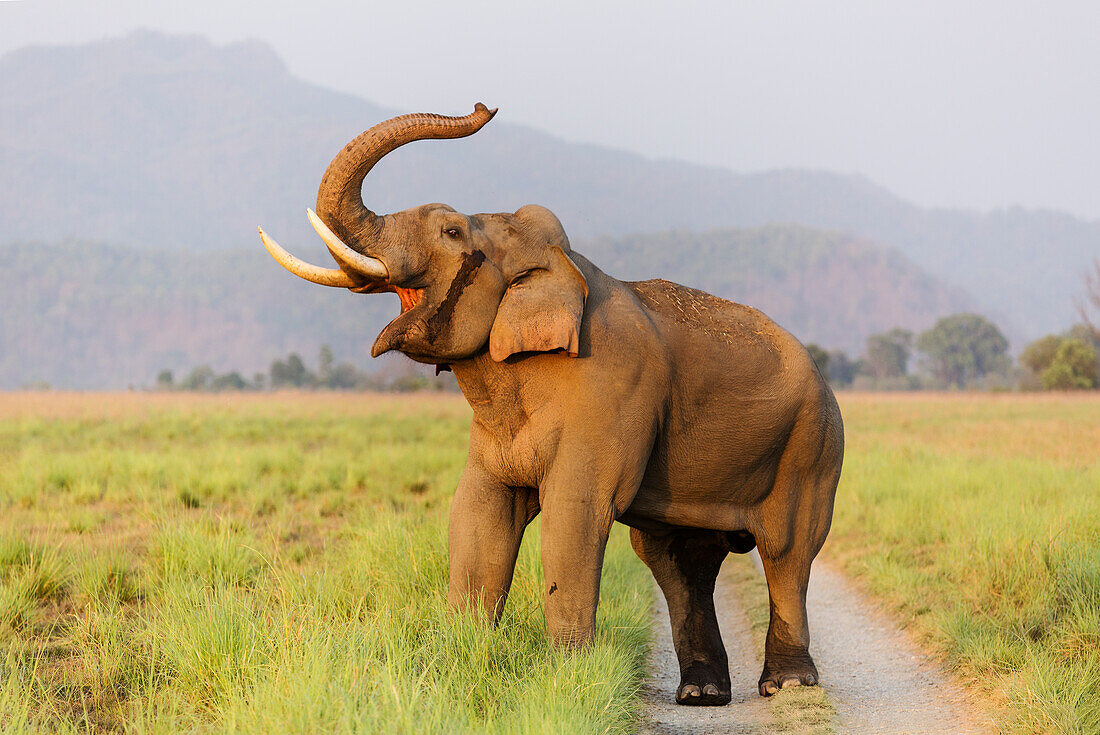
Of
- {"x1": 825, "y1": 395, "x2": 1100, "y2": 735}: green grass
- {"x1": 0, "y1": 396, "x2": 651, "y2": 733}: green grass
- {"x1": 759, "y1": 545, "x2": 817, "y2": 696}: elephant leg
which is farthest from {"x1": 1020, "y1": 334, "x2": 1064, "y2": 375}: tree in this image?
{"x1": 759, "y1": 545, "x2": 817, "y2": 696}: elephant leg

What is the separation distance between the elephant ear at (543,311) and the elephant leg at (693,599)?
1.78 m

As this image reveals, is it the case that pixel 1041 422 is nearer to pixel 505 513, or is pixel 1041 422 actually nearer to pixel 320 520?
pixel 320 520

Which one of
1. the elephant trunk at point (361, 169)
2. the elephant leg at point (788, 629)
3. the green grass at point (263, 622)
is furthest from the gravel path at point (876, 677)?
the elephant trunk at point (361, 169)

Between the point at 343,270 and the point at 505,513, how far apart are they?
5.01 ft

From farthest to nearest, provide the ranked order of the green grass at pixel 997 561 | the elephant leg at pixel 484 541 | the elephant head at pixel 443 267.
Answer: the green grass at pixel 997 561 < the elephant leg at pixel 484 541 < the elephant head at pixel 443 267

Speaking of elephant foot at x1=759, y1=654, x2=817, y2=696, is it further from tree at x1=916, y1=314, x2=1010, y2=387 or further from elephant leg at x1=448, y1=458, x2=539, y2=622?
tree at x1=916, y1=314, x2=1010, y2=387

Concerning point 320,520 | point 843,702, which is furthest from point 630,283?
point 320,520

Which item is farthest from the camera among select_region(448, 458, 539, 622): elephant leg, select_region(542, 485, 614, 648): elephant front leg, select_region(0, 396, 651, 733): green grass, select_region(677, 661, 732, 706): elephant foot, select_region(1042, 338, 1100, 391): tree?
select_region(1042, 338, 1100, 391): tree

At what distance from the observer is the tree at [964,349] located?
98875 mm

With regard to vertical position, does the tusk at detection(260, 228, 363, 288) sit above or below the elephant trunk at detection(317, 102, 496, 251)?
below

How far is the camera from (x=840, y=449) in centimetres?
590

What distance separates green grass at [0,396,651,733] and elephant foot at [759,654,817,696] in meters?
0.74

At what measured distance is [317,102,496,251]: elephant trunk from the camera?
4.54 m

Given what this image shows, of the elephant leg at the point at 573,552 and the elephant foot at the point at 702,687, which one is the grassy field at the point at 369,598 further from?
the elephant foot at the point at 702,687
